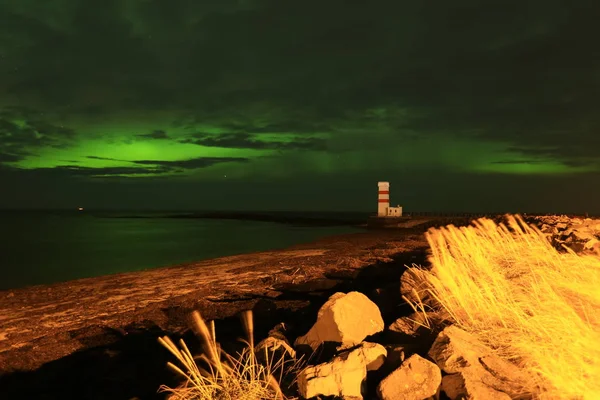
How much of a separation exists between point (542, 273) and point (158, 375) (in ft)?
19.0

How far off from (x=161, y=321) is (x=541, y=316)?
270 inches

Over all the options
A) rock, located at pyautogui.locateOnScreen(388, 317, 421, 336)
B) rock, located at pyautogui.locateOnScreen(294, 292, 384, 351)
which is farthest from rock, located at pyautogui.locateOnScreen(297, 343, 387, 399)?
rock, located at pyautogui.locateOnScreen(388, 317, 421, 336)

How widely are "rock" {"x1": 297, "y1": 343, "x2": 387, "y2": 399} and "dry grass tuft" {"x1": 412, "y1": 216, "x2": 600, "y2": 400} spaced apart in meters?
1.45

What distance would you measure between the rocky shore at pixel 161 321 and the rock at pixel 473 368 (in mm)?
80

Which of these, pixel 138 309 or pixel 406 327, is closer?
pixel 406 327

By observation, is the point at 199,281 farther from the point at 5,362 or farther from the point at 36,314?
the point at 5,362

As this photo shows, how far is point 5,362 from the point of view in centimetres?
701

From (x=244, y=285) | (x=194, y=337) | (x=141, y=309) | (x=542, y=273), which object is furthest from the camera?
(x=244, y=285)

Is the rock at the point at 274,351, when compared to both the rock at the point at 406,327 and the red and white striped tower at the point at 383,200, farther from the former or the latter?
the red and white striped tower at the point at 383,200

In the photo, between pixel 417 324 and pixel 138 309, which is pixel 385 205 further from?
pixel 417 324

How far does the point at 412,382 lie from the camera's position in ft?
12.2

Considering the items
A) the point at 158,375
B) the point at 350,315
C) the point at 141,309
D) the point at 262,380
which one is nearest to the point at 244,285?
the point at 141,309

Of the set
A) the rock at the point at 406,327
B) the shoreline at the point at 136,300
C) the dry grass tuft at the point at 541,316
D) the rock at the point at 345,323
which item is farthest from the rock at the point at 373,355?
the shoreline at the point at 136,300

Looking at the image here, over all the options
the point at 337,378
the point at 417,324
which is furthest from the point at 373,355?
the point at 417,324
